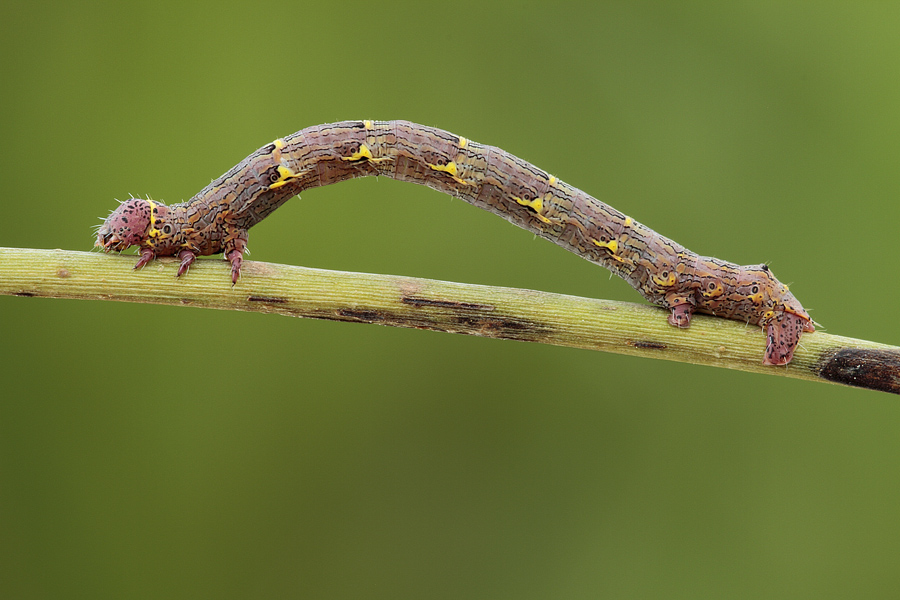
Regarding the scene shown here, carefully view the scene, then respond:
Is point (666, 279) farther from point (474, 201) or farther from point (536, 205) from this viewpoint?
point (474, 201)

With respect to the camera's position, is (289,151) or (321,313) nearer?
(321,313)

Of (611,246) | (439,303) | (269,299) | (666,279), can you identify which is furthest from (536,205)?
(269,299)

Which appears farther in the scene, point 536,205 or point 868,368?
point 536,205

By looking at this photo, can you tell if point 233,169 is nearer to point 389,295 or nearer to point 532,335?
point 389,295

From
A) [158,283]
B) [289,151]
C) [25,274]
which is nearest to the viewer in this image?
[25,274]

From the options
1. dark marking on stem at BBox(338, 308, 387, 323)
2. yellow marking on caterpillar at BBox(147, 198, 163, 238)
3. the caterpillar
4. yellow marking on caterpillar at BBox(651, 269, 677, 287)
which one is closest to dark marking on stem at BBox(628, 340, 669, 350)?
the caterpillar

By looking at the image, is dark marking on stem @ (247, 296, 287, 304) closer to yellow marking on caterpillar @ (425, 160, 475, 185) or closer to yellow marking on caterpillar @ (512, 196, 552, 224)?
yellow marking on caterpillar @ (425, 160, 475, 185)

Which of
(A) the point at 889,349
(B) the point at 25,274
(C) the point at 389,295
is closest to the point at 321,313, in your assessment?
(C) the point at 389,295
